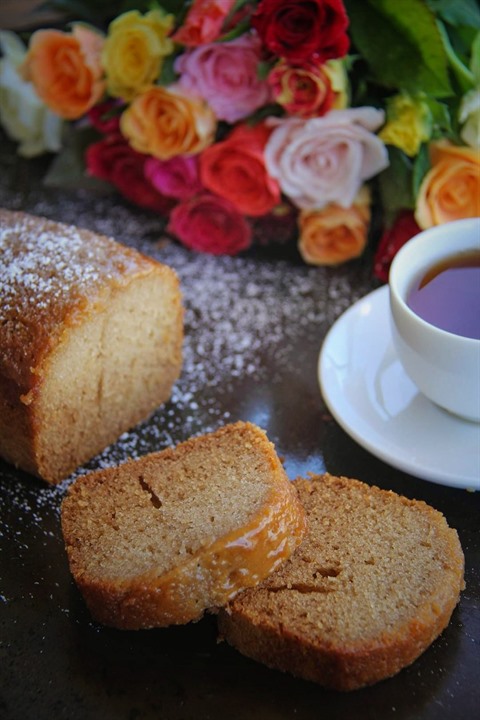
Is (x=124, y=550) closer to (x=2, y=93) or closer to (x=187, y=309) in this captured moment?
(x=187, y=309)

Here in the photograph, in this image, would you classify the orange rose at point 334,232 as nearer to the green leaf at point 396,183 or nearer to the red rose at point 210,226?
the green leaf at point 396,183

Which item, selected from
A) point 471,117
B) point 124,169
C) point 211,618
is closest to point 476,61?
point 471,117

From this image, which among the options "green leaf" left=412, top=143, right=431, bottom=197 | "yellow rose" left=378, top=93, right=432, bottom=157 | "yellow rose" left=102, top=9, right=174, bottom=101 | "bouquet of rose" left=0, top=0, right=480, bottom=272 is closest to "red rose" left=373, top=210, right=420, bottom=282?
"bouquet of rose" left=0, top=0, right=480, bottom=272

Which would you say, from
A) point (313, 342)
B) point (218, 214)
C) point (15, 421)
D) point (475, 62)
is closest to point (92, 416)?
point (15, 421)

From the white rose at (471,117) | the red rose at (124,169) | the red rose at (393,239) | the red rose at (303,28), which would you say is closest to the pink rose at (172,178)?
the red rose at (124,169)

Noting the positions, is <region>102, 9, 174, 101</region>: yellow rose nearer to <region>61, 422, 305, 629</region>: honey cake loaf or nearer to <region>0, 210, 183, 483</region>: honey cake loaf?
<region>0, 210, 183, 483</region>: honey cake loaf

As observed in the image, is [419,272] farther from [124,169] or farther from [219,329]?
[124,169]
